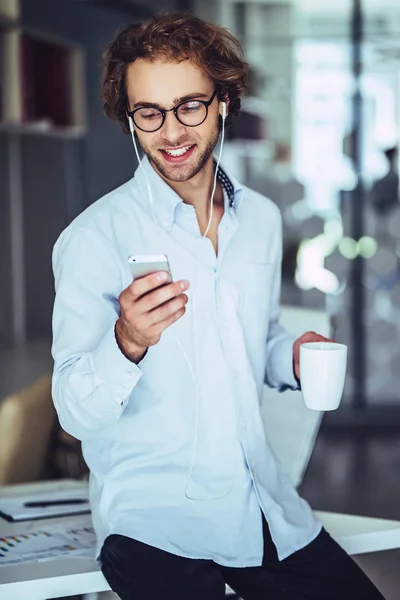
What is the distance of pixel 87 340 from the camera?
5.17 ft

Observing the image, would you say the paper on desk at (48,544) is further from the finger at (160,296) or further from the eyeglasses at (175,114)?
the eyeglasses at (175,114)

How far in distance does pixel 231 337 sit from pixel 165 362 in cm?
16

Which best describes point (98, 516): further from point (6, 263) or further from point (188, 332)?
point (6, 263)

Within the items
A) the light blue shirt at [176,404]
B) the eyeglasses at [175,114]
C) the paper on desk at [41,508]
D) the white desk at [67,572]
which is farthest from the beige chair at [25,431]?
the eyeglasses at [175,114]

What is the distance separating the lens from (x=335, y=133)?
199 inches

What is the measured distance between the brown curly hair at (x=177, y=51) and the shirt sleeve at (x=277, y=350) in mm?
377

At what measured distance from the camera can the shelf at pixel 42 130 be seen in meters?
4.51

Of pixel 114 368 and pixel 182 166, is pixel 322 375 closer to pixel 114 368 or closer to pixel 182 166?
pixel 114 368

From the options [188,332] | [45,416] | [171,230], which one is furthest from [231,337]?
[45,416]

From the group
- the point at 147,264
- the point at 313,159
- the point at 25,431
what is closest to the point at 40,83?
the point at 313,159

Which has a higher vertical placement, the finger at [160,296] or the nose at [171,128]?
the nose at [171,128]

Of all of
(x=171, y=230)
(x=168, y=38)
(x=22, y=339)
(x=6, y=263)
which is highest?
(x=168, y=38)

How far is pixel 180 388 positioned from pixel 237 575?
37cm

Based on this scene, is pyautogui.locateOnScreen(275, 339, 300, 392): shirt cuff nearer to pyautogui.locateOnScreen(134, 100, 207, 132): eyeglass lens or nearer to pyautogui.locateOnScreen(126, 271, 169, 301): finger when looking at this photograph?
pyautogui.locateOnScreen(134, 100, 207, 132): eyeglass lens
